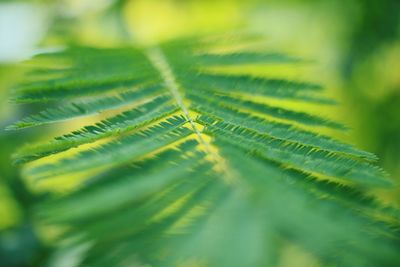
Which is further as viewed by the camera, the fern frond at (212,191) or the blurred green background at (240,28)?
the blurred green background at (240,28)

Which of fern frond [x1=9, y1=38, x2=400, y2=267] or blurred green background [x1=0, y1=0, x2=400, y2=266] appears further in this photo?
blurred green background [x1=0, y1=0, x2=400, y2=266]

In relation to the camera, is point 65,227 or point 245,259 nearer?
point 245,259

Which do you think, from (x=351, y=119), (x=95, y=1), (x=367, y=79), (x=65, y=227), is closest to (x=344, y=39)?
(x=367, y=79)

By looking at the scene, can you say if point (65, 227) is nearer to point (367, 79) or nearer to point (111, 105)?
point (111, 105)

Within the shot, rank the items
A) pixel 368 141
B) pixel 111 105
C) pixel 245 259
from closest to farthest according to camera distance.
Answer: pixel 245 259
pixel 111 105
pixel 368 141
